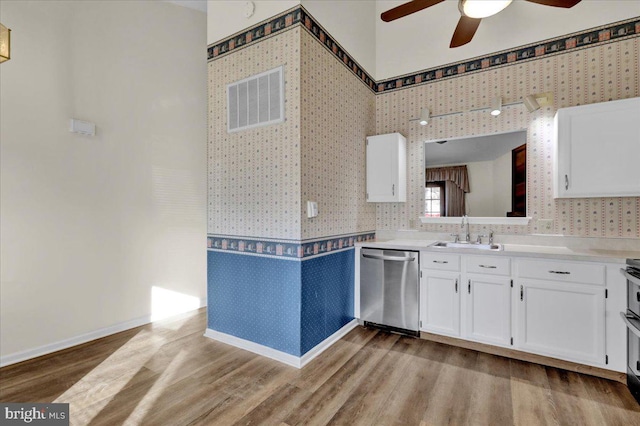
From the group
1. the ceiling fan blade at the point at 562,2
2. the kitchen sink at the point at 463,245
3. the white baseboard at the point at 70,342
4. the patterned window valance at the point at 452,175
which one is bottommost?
the white baseboard at the point at 70,342

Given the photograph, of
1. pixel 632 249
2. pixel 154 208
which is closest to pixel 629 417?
pixel 632 249

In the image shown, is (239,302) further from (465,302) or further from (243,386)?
(465,302)

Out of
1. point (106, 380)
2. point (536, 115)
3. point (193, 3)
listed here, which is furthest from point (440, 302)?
point (193, 3)

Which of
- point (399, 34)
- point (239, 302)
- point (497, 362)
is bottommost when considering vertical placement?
point (497, 362)

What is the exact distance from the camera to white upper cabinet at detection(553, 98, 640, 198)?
2.40 meters

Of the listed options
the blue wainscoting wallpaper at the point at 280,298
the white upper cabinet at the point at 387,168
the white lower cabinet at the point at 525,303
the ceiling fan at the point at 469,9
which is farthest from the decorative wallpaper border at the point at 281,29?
the white lower cabinet at the point at 525,303

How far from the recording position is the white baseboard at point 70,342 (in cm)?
245

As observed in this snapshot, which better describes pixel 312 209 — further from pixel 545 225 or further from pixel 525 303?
pixel 545 225

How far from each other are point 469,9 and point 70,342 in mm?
4282

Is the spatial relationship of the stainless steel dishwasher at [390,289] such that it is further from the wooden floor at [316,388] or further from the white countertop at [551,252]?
the wooden floor at [316,388]

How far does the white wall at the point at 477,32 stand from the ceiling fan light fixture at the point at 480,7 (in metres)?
1.13

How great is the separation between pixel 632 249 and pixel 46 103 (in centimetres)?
511

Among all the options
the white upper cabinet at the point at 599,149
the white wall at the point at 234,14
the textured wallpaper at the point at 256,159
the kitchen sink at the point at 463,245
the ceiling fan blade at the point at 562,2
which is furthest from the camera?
the kitchen sink at the point at 463,245

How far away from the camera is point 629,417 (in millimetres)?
1838
